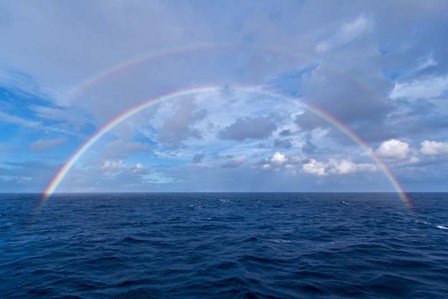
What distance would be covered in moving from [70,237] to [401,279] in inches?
1350

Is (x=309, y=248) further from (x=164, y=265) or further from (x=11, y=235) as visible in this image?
→ (x=11, y=235)

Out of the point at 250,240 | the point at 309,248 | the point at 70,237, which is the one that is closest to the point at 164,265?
the point at 250,240

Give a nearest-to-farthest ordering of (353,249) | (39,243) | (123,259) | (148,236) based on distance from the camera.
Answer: (123,259)
(353,249)
(39,243)
(148,236)

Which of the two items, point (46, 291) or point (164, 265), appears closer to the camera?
point (46, 291)

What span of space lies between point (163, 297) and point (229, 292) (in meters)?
3.66

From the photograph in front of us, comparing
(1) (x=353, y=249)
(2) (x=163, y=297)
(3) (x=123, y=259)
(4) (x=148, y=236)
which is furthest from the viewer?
(4) (x=148, y=236)

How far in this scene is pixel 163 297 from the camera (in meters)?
15.2

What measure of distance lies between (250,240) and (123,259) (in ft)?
44.5

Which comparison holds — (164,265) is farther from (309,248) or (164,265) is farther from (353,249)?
(353,249)

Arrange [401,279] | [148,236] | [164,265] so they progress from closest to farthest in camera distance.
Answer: [401,279], [164,265], [148,236]

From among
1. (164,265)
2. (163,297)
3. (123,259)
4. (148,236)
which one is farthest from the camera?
(148,236)

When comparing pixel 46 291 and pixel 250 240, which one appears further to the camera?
pixel 250 240

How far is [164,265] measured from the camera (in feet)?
70.3

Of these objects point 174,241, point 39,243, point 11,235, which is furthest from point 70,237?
point 174,241
